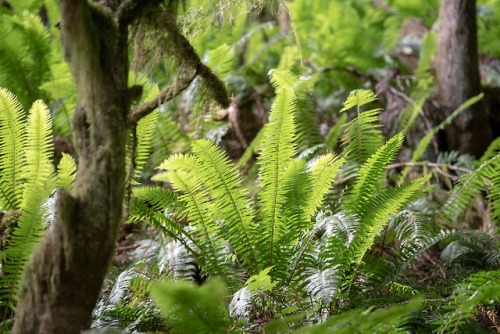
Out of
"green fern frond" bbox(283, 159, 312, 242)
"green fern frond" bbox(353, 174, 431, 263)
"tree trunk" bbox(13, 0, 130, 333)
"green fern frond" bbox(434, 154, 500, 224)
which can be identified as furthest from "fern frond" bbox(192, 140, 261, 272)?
"green fern frond" bbox(434, 154, 500, 224)

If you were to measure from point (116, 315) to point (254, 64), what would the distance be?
122 inches

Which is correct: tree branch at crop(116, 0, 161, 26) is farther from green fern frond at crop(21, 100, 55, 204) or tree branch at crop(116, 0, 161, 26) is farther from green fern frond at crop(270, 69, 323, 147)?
green fern frond at crop(270, 69, 323, 147)

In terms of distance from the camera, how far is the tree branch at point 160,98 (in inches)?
61.3

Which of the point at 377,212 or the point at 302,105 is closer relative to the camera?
the point at 377,212

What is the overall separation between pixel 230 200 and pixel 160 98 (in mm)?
630

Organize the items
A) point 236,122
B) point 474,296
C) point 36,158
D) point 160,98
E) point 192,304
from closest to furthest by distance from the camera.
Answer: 1. point 192,304
2. point 474,296
3. point 160,98
4. point 36,158
5. point 236,122

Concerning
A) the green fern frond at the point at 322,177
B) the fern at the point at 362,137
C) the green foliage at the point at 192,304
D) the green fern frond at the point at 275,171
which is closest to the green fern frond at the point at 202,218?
the green fern frond at the point at 275,171

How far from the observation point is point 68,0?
1282 millimetres

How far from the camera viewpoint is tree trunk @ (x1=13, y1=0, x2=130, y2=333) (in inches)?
48.3

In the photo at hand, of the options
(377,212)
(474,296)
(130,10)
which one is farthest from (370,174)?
(130,10)

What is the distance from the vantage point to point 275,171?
1.96 metres

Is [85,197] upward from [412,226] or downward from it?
upward

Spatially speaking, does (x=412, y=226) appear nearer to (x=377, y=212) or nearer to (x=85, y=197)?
(x=377, y=212)

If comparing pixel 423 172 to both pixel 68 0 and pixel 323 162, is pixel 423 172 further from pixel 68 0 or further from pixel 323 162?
pixel 68 0
